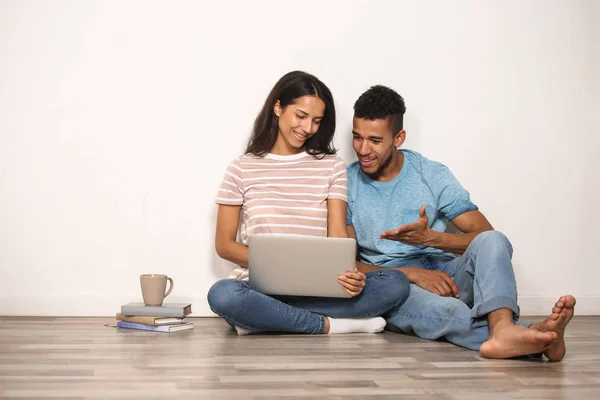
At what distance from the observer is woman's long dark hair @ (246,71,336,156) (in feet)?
10.2

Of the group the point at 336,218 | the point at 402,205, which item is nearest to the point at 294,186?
the point at 336,218

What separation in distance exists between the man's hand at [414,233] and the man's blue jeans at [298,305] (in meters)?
0.15

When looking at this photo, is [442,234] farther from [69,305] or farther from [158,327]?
[69,305]

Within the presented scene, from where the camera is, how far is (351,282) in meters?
2.66

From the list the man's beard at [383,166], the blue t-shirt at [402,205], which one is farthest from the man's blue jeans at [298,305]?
the man's beard at [383,166]

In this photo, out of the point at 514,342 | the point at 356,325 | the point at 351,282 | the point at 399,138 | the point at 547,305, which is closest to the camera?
the point at 514,342

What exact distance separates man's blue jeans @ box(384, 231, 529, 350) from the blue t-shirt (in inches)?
8.1

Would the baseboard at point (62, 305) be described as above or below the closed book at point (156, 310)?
below

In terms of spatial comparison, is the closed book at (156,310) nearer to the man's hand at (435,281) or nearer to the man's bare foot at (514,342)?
the man's hand at (435,281)

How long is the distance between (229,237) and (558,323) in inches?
53.7

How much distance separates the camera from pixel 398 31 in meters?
3.46

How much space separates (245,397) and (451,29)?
7.40 ft

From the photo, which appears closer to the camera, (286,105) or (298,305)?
(298,305)

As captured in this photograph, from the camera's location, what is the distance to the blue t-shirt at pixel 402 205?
308 cm
